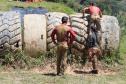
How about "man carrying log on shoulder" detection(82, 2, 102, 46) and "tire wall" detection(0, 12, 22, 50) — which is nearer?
"tire wall" detection(0, 12, 22, 50)

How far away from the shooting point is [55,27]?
1292 centimetres

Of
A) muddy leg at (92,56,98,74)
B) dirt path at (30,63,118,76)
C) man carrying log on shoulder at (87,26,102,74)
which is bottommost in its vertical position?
dirt path at (30,63,118,76)

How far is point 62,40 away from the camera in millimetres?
12469

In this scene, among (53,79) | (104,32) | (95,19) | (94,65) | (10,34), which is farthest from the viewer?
(104,32)

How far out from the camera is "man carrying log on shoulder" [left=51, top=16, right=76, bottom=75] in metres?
12.4

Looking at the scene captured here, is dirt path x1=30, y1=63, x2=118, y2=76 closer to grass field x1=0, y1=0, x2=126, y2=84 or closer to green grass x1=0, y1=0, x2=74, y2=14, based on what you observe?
grass field x1=0, y1=0, x2=126, y2=84

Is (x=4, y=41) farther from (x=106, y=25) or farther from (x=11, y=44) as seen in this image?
(x=106, y=25)

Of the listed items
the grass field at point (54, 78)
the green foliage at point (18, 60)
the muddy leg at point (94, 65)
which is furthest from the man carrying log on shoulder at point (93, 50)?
the green foliage at point (18, 60)

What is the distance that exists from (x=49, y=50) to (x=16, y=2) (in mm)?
15344

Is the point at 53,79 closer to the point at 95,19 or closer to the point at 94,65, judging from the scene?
the point at 94,65

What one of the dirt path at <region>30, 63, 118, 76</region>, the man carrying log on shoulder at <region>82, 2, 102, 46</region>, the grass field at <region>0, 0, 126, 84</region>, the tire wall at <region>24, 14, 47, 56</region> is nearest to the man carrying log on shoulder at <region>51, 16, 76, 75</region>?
the grass field at <region>0, 0, 126, 84</region>

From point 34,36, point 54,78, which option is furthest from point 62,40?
point 34,36

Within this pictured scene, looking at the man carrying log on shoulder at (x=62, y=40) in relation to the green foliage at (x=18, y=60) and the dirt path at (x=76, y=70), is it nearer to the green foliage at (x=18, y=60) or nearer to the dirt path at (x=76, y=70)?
the dirt path at (x=76, y=70)

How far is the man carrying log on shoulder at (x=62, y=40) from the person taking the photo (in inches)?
489
